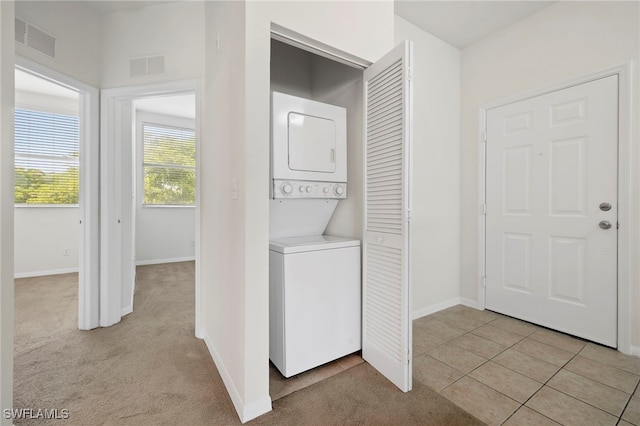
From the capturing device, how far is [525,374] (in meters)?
1.77

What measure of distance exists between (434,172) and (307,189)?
1.59 m

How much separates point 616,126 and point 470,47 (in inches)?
61.0

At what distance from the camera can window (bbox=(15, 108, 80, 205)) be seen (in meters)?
4.08

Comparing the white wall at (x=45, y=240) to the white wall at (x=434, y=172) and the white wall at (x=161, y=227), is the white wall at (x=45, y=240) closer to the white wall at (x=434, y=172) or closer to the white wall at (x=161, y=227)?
the white wall at (x=161, y=227)

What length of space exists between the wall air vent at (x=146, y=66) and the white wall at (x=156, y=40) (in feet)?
0.11

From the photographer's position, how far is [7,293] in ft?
3.95

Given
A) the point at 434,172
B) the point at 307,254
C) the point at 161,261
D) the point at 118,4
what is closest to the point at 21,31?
the point at 118,4

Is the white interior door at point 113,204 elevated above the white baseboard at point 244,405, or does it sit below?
above

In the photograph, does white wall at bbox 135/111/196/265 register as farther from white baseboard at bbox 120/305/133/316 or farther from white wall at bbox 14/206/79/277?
white baseboard at bbox 120/305/133/316

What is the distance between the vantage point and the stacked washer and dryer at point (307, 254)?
65.9 inches

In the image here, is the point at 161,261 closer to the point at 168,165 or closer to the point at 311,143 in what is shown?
A: the point at 168,165

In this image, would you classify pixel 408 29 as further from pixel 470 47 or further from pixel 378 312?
pixel 378 312

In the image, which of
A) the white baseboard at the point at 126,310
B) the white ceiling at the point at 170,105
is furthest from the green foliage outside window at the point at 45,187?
the white baseboard at the point at 126,310

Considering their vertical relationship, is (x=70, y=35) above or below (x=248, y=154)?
above
